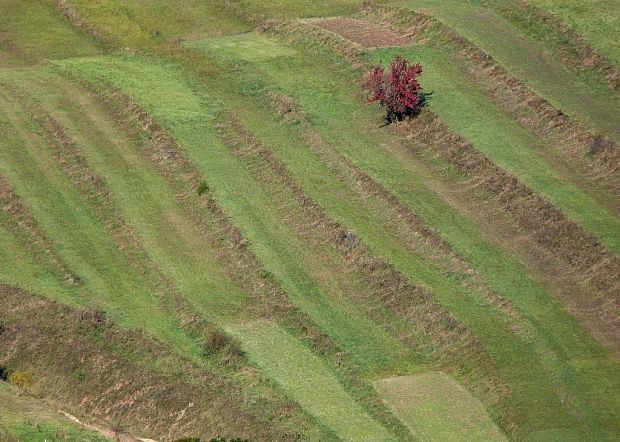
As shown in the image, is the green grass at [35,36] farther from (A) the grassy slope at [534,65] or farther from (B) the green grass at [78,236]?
(A) the grassy slope at [534,65]

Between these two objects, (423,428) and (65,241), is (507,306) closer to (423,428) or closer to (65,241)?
(423,428)

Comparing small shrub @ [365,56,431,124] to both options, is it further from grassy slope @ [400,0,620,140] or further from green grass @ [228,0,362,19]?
green grass @ [228,0,362,19]

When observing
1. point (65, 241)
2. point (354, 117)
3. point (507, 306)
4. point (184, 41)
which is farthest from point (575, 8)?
point (65, 241)

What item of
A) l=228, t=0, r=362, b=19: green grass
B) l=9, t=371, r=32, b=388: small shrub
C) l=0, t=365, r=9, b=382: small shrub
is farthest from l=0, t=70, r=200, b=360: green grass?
l=228, t=0, r=362, b=19: green grass

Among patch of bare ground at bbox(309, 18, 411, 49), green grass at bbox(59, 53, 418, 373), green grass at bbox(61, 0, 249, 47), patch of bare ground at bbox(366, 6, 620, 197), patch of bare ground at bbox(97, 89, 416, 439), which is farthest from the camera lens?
green grass at bbox(61, 0, 249, 47)

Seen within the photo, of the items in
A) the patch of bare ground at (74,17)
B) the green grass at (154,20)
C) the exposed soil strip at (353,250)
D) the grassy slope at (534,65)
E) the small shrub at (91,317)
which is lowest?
the small shrub at (91,317)

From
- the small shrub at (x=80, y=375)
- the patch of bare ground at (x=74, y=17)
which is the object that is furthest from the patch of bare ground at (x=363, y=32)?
the small shrub at (x=80, y=375)
